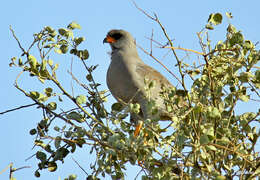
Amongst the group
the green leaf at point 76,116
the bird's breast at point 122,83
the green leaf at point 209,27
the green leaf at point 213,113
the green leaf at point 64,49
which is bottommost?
the green leaf at point 213,113

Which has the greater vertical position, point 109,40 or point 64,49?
point 109,40

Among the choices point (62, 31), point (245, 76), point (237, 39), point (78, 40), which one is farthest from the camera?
point (78, 40)

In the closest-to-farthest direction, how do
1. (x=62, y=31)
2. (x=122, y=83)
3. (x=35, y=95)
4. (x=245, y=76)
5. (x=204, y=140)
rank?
1. (x=204, y=140)
2. (x=245, y=76)
3. (x=35, y=95)
4. (x=62, y=31)
5. (x=122, y=83)

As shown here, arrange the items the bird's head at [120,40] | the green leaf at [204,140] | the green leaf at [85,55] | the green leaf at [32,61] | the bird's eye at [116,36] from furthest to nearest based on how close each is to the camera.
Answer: the bird's eye at [116,36] < the bird's head at [120,40] < the green leaf at [85,55] < the green leaf at [32,61] < the green leaf at [204,140]

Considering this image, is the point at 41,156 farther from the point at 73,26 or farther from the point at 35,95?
the point at 73,26

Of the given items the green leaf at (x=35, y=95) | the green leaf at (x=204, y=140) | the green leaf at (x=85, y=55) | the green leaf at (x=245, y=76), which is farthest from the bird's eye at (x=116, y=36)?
the green leaf at (x=204, y=140)

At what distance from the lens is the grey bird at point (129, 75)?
13.6ft

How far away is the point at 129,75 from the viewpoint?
427 centimetres

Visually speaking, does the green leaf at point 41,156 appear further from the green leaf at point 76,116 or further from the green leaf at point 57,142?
the green leaf at point 76,116

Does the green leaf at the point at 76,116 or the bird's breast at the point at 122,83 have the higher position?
the bird's breast at the point at 122,83

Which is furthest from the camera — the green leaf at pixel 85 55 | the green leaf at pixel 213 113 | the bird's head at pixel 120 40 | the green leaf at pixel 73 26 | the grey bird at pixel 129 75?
the bird's head at pixel 120 40

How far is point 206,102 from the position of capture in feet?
9.14

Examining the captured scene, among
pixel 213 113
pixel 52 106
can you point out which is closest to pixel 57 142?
pixel 52 106

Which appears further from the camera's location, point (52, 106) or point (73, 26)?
point (73, 26)
